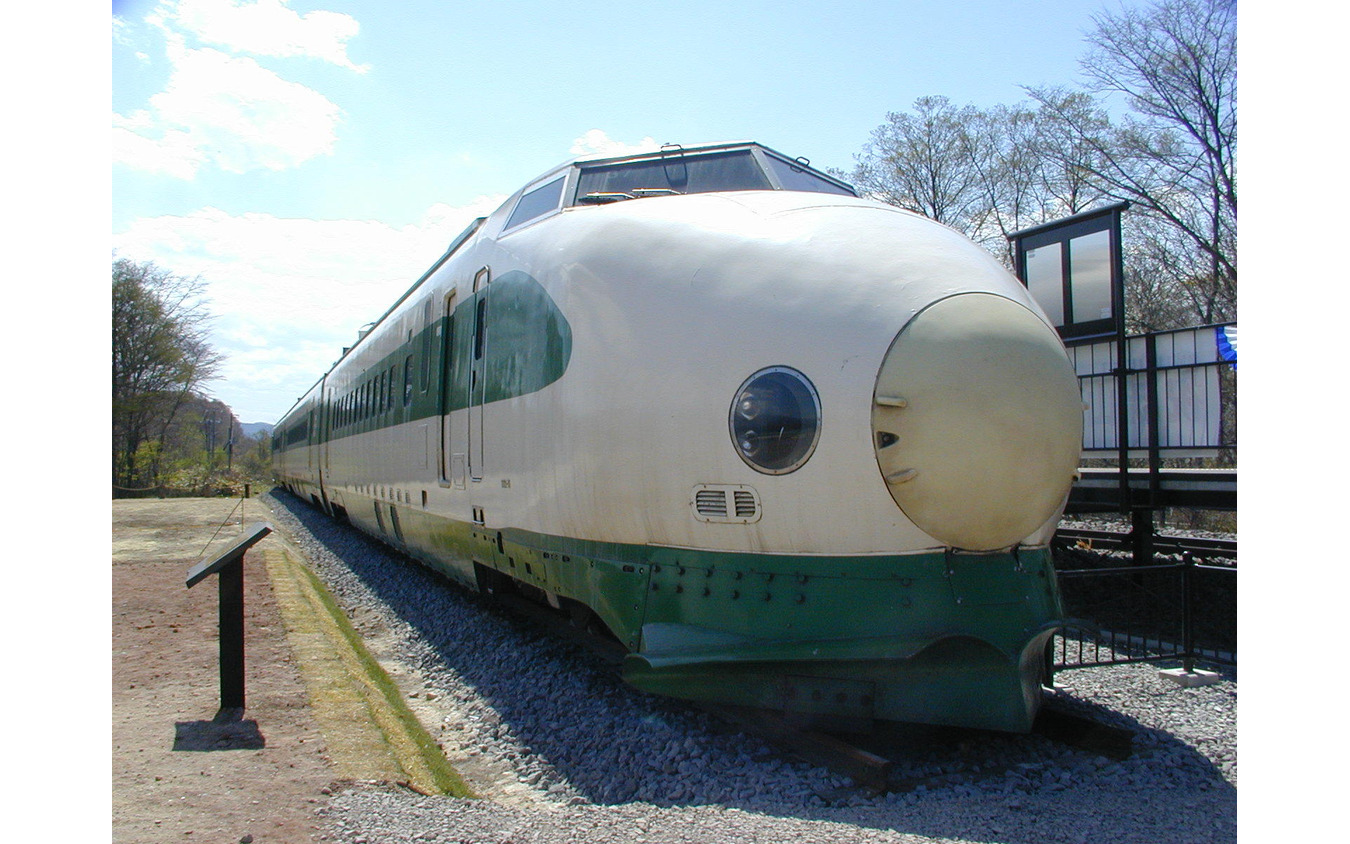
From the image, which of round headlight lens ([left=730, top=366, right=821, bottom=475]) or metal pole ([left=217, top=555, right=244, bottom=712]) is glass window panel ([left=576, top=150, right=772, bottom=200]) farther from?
metal pole ([left=217, top=555, right=244, bottom=712])

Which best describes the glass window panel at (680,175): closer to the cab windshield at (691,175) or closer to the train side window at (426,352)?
the cab windshield at (691,175)

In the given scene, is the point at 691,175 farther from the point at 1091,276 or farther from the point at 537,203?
the point at 1091,276

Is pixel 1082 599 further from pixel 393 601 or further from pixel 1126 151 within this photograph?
pixel 1126 151

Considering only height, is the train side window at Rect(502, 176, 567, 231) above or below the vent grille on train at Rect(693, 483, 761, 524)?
above

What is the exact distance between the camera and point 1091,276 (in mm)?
7711

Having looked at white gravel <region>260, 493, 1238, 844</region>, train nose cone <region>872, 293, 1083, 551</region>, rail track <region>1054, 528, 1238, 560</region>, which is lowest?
white gravel <region>260, 493, 1238, 844</region>

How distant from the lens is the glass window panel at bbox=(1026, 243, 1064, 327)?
26.3ft

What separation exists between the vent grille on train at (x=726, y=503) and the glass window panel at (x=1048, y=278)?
5.20 meters

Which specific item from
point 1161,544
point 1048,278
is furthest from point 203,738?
point 1161,544

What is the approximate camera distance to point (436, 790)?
3939 millimetres

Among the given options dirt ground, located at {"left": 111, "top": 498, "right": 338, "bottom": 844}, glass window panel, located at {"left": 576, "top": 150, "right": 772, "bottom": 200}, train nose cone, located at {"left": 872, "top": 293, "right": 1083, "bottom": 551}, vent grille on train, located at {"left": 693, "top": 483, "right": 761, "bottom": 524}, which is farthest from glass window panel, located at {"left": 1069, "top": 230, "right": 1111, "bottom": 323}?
dirt ground, located at {"left": 111, "top": 498, "right": 338, "bottom": 844}

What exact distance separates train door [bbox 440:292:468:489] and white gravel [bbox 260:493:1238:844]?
1.51 meters

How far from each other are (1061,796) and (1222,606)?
4878 millimetres

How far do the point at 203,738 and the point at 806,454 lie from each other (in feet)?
10.0
